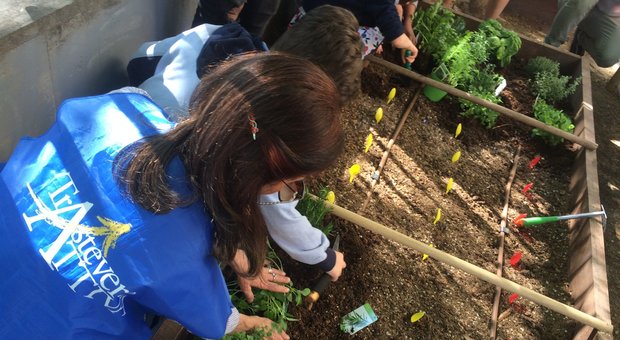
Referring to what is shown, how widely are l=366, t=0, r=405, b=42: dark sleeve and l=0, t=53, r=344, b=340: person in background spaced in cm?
191

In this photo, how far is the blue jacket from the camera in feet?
3.53

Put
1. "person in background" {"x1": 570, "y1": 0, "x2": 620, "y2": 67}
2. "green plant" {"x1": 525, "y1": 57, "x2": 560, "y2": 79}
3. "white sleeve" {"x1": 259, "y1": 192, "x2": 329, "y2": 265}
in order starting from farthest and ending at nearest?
1. "person in background" {"x1": 570, "y1": 0, "x2": 620, "y2": 67}
2. "green plant" {"x1": 525, "y1": 57, "x2": 560, "y2": 79}
3. "white sleeve" {"x1": 259, "y1": 192, "x2": 329, "y2": 265}

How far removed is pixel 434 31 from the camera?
3.67m

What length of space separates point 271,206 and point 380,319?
102 centimetres

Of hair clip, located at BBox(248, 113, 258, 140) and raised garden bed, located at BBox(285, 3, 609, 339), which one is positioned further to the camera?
raised garden bed, located at BBox(285, 3, 609, 339)

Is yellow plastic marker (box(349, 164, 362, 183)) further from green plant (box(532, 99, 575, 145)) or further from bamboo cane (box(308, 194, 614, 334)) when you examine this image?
green plant (box(532, 99, 575, 145))

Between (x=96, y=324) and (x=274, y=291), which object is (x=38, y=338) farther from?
(x=274, y=291)

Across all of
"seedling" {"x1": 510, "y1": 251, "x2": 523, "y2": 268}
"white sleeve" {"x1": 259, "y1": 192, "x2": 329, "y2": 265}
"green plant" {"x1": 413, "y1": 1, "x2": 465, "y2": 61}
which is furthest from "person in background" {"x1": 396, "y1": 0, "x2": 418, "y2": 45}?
"white sleeve" {"x1": 259, "y1": 192, "x2": 329, "y2": 265}

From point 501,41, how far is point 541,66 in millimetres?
460

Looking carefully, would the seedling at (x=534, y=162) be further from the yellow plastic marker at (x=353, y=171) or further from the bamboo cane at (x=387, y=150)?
the yellow plastic marker at (x=353, y=171)

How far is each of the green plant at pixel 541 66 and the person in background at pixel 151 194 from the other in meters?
3.52

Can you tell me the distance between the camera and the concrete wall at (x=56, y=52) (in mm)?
1533

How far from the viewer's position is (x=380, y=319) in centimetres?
226

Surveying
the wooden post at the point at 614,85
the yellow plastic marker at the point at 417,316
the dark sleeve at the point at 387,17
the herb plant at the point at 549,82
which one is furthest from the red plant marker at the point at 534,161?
the wooden post at the point at 614,85
